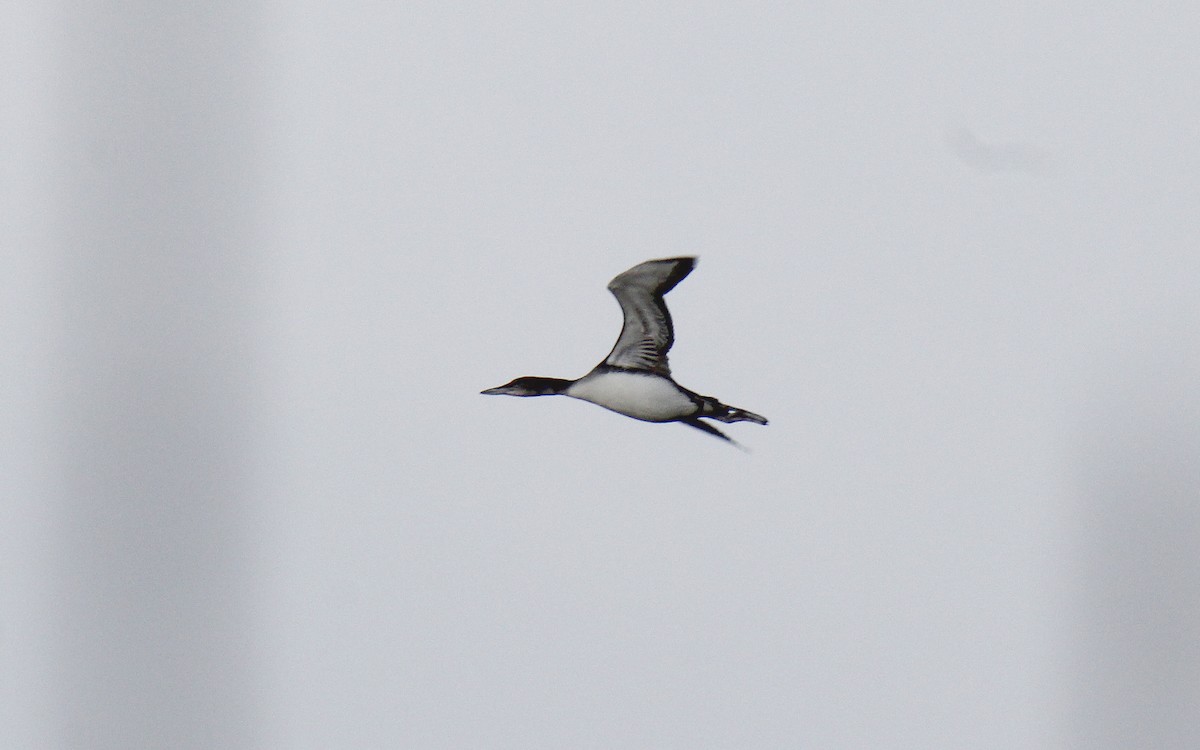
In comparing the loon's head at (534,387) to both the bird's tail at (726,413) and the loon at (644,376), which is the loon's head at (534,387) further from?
the bird's tail at (726,413)

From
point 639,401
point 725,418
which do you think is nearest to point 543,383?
point 639,401

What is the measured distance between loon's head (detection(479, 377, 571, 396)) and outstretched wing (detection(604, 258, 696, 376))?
0.28 feet

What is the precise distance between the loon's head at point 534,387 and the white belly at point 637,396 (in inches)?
0.8

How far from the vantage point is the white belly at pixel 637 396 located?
6.17 feet

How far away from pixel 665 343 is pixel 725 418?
0.54 ft

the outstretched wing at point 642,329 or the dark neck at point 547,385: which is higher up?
the outstretched wing at point 642,329

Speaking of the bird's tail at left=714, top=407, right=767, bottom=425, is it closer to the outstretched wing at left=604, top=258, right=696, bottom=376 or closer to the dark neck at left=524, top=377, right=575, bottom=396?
the outstretched wing at left=604, top=258, right=696, bottom=376

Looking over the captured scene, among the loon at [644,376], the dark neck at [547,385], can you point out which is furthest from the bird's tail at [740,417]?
the dark neck at [547,385]

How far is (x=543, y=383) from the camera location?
6.47ft

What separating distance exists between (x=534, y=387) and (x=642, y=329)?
20 centimetres

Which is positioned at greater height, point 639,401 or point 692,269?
point 692,269

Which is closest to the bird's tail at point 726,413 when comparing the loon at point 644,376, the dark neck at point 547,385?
the loon at point 644,376

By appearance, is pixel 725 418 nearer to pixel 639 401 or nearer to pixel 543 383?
pixel 639 401

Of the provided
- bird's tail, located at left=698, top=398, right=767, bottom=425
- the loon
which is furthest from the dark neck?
bird's tail, located at left=698, top=398, right=767, bottom=425
